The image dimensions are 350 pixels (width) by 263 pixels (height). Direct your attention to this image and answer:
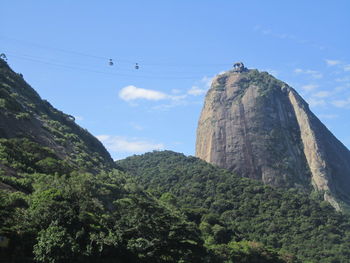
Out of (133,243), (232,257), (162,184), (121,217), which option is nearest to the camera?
(133,243)

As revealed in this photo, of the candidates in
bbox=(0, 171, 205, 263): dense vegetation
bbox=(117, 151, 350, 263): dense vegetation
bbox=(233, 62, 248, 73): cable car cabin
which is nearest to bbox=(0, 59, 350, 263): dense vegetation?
bbox=(0, 171, 205, 263): dense vegetation

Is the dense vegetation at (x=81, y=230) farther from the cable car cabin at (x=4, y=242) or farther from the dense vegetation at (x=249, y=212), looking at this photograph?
the dense vegetation at (x=249, y=212)

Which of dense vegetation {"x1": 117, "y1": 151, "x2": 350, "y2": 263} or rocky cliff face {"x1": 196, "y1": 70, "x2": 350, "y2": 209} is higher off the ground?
rocky cliff face {"x1": 196, "y1": 70, "x2": 350, "y2": 209}

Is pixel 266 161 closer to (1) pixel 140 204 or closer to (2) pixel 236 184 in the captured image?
(2) pixel 236 184

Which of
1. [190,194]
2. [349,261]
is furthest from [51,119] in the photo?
[349,261]

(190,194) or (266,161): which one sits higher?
(266,161)

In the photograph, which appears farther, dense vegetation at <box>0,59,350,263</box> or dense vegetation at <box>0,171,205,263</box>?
dense vegetation at <box>0,59,350,263</box>

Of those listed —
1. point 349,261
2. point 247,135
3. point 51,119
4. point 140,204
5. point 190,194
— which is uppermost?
point 247,135

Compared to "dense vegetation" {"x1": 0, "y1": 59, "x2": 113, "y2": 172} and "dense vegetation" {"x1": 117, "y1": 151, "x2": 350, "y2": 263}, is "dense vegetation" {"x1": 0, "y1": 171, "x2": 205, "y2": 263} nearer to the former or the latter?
"dense vegetation" {"x1": 0, "y1": 59, "x2": 113, "y2": 172}
